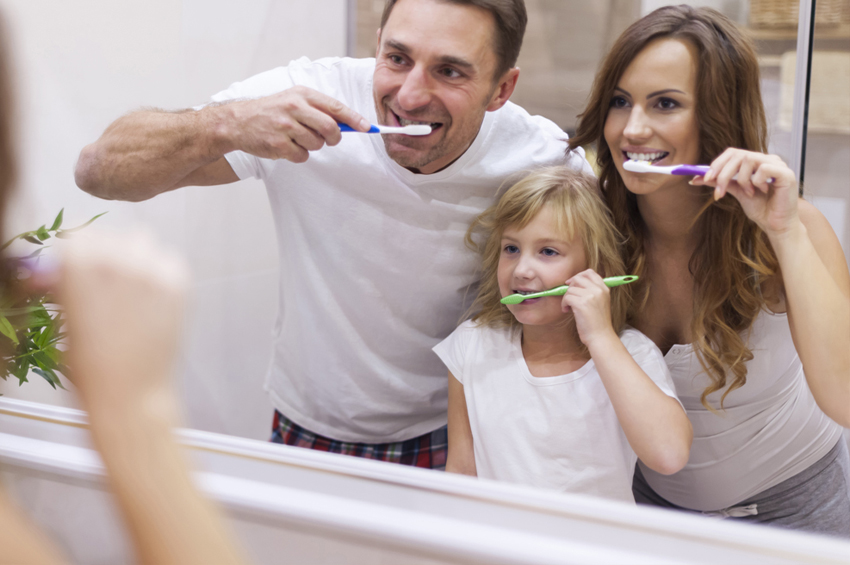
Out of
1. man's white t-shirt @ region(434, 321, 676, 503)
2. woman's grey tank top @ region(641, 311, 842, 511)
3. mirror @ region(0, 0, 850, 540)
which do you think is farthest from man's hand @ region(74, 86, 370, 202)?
woman's grey tank top @ region(641, 311, 842, 511)

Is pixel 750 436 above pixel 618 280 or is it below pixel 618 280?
below

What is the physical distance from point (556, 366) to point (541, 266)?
131 millimetres

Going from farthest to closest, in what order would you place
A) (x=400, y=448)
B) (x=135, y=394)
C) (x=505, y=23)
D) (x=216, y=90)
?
(x=216, y=90) < (x=400, y=448) < (x=505, y=23) < (x=135, y=394)

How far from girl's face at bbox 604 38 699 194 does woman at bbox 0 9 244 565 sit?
561mm

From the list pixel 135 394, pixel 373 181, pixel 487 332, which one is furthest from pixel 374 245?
pixel 135 394

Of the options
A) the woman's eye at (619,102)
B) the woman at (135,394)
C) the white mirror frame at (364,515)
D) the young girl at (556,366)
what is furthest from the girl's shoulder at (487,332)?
the woman at (135,394)

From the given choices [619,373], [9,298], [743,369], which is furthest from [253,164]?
[743,369]

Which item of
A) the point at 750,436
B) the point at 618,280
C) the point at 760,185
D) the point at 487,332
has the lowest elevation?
the point at 750,436

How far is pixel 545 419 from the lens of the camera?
78 centimetres

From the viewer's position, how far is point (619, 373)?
0.69 m

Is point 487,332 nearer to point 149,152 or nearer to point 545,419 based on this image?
point 545,419

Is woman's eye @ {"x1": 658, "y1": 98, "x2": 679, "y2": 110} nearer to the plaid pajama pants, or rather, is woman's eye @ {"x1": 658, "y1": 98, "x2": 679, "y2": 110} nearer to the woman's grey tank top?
the woman's grey tank top

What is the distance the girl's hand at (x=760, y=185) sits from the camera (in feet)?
2.01

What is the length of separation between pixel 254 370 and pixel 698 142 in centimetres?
96
